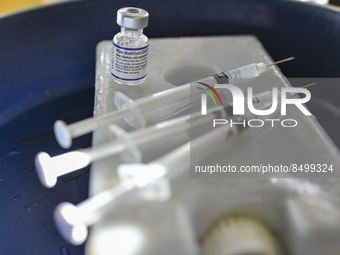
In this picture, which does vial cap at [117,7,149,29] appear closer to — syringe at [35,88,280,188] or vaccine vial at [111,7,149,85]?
vaccine vial at [111,7,149,85]

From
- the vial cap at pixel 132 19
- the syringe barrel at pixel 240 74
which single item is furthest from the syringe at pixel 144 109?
the vial cap at pixel 132 19

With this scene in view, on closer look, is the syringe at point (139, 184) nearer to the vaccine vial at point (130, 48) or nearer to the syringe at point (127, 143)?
the syringe at point (127, 143)

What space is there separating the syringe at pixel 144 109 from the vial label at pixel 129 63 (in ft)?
0.22

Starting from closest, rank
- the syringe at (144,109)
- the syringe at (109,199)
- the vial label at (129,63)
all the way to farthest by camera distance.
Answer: the syringe at (109,199)
the syringe at (144,109)
the vial label at (129,63)

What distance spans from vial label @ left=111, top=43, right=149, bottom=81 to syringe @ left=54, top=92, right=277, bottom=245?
0.20 meters

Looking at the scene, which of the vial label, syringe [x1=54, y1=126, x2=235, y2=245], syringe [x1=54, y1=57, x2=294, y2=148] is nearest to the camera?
syringe [x1=54, y1=126, x2=235, y2=245]

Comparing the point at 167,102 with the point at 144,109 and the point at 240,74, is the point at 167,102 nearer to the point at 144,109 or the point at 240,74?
the point at 144,109

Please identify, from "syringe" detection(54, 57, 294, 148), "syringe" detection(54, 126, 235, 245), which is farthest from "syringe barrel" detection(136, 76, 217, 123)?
"syringe" detection(54, 126, 235, 245)

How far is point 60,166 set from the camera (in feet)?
1.91

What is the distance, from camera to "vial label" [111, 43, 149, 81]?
0.67 meters

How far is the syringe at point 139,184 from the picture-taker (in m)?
0.47

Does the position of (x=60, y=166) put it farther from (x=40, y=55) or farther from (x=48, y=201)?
(x=40, y=55)

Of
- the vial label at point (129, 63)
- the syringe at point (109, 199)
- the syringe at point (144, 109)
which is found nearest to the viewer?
the syringe at point (109, 199)

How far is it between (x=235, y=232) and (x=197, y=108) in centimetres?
24
